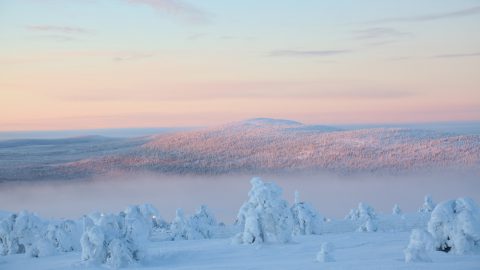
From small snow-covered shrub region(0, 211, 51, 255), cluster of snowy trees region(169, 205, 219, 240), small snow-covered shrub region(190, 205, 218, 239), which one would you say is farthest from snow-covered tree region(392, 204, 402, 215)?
small snow-covered shrub region(0, 211, 51, 255)

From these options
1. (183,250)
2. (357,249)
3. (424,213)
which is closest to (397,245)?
(357,249)

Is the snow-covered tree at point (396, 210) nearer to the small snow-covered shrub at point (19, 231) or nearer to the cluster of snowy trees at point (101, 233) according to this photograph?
the cluster of snowy trees at point (101, 233)

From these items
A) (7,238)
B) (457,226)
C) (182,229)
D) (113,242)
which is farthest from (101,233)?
(182,229)

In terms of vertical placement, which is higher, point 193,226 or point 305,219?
point 305,219

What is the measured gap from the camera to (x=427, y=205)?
2226 inches

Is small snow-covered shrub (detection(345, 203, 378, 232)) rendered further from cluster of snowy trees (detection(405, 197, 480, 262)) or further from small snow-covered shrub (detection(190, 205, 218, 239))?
cluster of snowy trees (detection(405, 197, 480, 262))

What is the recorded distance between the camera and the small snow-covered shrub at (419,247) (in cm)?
2175

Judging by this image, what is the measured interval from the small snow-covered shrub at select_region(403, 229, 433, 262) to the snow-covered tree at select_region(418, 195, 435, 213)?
34.6 metres

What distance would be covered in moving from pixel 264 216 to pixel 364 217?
23204mm

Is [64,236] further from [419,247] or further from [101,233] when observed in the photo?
[419,247]

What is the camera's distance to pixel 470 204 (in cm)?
2416

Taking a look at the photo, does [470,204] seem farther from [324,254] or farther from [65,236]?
[65,236]

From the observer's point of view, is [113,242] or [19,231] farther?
[19,231]

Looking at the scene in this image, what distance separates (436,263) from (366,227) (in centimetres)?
2820
